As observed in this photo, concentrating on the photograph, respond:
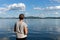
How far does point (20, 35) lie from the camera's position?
6.56 metres

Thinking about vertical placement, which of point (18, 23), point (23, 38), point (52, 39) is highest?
point (18, 23)

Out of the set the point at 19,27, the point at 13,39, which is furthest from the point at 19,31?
the point at 13,39

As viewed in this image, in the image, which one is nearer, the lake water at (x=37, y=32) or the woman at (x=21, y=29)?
the woman at (x=21, y=29)

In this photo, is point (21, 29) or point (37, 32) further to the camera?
point (37, 32)

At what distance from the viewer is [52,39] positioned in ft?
41.3

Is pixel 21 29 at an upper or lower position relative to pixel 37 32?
upper

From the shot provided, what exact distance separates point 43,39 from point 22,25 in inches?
247

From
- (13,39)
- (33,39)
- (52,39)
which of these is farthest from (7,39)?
(52,39)

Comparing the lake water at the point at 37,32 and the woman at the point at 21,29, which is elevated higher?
the woman at the point at 21,29

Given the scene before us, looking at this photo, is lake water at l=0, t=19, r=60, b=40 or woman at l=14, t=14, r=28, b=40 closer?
woman at l=14, t=14, r=28, b=40

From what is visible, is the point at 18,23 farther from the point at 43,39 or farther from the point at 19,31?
the point at 43,39

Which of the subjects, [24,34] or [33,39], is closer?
[24,34]

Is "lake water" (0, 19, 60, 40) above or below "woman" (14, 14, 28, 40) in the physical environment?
below

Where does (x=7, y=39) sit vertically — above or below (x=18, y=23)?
below
